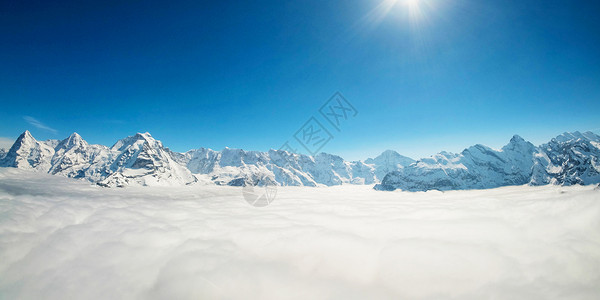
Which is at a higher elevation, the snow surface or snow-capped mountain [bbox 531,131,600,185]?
snow-capped mountain [bbox 531,131,600,185]

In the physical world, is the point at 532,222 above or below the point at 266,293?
above

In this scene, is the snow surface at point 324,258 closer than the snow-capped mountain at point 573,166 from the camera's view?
Yes

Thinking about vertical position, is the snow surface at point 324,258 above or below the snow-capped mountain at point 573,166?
below

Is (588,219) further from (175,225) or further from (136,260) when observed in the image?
(175,225)

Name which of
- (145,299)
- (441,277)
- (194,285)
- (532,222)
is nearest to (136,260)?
(145,299)

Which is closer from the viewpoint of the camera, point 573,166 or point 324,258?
point 324,258

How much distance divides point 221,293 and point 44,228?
451 cm

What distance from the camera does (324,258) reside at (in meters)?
2.84

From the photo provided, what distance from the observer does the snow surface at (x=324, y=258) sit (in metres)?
2.18

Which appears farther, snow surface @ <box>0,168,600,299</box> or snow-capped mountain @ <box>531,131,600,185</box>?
snow-capped mountain @ <box>531,131,600,185</box>

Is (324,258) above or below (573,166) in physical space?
below

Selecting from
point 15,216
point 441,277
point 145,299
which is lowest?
point 145,299

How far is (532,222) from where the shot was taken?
3.20 m

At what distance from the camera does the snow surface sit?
2184mm
